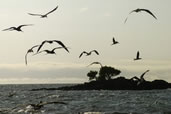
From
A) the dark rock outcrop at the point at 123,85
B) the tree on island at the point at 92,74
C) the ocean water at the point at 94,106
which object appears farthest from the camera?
the tree on island at the point at 92,74

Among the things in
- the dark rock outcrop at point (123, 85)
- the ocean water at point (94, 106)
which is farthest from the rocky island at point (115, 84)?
the ocean water at point (94, 106)

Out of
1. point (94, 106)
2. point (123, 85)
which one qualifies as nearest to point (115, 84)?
point (123, 85)

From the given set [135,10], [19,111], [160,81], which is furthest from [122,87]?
[135,10]

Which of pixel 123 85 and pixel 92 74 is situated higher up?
pixel 92 74

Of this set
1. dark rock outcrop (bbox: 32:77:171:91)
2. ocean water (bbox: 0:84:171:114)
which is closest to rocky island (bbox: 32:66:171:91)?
dark rock outcrop (bbox: 32:77:171:91)

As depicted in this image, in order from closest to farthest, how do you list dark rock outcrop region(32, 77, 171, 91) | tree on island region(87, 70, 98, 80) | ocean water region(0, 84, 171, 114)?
ocean water region(0, 84, 171, 114)
dark rock outcrop region(32, 77, 171, 91)
tree on island region(87, 70, 98, 80)

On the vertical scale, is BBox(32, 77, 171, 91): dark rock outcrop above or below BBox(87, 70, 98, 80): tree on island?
below

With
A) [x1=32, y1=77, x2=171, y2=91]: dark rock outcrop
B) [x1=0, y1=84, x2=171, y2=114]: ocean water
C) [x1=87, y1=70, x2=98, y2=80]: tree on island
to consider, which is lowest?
[x1=0, y1=84, x2=171, y2=114]: ocean water

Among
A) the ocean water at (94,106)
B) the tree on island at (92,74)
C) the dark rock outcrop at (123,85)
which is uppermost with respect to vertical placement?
the tree on island at (92,74)


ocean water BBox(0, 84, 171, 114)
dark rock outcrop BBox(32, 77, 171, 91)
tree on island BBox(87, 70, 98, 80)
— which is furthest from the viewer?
tree on island BBox(87, 70, 98, 80)

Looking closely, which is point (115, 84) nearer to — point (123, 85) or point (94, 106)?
point (123, 85)

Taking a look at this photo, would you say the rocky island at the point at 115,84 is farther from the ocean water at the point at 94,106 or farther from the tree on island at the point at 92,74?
the ocean water at the point at 94,106

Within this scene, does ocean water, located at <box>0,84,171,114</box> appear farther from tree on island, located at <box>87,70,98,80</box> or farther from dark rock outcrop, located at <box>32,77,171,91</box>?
tree on island, located at <box>87,70,98,80</box>

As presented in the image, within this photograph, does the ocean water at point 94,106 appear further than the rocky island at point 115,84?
No
